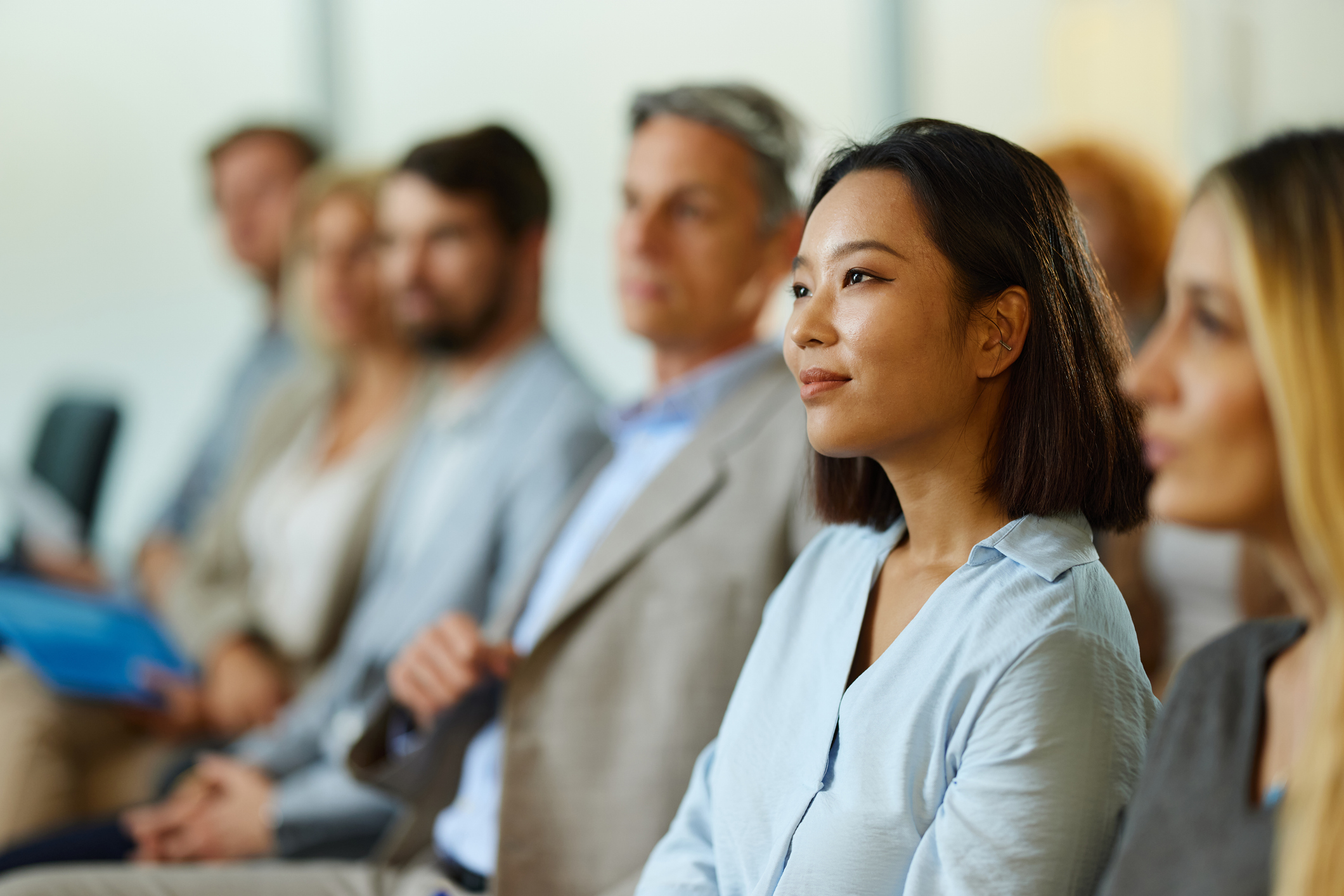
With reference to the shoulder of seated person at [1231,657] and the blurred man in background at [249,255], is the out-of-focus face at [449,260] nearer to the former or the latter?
the blurred man in background at [249,255]

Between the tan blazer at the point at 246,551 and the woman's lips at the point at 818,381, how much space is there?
63.3 inches

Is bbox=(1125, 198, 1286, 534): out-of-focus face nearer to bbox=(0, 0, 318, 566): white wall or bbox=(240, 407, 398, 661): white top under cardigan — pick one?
bbox=(240, 407, 398, 661): white top under cardigan

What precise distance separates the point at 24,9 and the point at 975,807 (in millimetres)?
5172

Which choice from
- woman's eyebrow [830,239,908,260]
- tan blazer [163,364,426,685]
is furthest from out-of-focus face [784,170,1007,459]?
tan blazer [163,364,426,685]

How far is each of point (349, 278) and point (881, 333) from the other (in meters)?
2.03

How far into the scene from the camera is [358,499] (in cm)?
234

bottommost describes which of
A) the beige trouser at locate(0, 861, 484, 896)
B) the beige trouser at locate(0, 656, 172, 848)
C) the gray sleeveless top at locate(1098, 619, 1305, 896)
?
the beige trouser at locate(0, 656, 172, 848)

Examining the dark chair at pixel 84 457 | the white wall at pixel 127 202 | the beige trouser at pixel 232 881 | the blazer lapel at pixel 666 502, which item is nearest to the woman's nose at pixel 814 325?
the blazer lapel at pixel 666 502

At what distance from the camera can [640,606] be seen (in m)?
1.34

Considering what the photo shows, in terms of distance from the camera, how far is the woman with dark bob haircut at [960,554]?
750mm

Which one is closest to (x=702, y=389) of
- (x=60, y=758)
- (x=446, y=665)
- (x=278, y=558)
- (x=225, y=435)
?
(x=446, y=665)

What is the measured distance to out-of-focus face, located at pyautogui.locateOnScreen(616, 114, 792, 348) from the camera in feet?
5.07

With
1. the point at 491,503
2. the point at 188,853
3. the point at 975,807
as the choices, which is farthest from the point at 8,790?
the point at 975,807

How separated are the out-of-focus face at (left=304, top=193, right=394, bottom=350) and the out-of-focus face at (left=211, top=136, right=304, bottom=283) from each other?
0.80 meters
